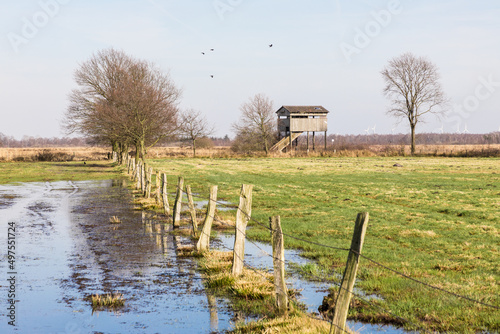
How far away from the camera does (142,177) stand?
2712 cm

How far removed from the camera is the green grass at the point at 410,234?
816 centimetres

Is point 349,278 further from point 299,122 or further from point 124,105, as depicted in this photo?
point 299,122

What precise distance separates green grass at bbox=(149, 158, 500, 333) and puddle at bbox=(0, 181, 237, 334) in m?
2.80

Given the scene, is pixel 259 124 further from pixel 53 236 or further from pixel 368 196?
pixel 53 236

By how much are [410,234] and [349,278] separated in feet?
30.8

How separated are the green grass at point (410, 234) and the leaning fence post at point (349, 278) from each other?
1.76 m

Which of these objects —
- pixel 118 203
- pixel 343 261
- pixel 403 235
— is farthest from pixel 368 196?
pixel 343 261

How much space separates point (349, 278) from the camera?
6.09 m

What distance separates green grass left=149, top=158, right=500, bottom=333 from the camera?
26.8 ft

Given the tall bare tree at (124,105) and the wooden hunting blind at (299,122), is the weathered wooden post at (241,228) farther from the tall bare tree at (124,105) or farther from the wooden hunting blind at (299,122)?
the wooden hunting blind at (299,122)

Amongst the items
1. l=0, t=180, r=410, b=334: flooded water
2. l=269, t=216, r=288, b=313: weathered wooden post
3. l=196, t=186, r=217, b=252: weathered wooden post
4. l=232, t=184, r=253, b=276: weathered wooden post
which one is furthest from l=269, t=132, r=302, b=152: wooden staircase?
l=269, t=216, r=288, b=313: weathered wooden post

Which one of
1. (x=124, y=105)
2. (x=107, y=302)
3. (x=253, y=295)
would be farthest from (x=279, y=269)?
(x=124, y=105)

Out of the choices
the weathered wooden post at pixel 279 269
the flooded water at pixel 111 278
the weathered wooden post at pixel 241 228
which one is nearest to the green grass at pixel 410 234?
the flooded water at pixel 111 278

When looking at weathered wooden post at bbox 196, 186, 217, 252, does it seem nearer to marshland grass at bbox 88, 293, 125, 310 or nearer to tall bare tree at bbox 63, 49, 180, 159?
marshland grass at bbox 88, 293, 125, 310
